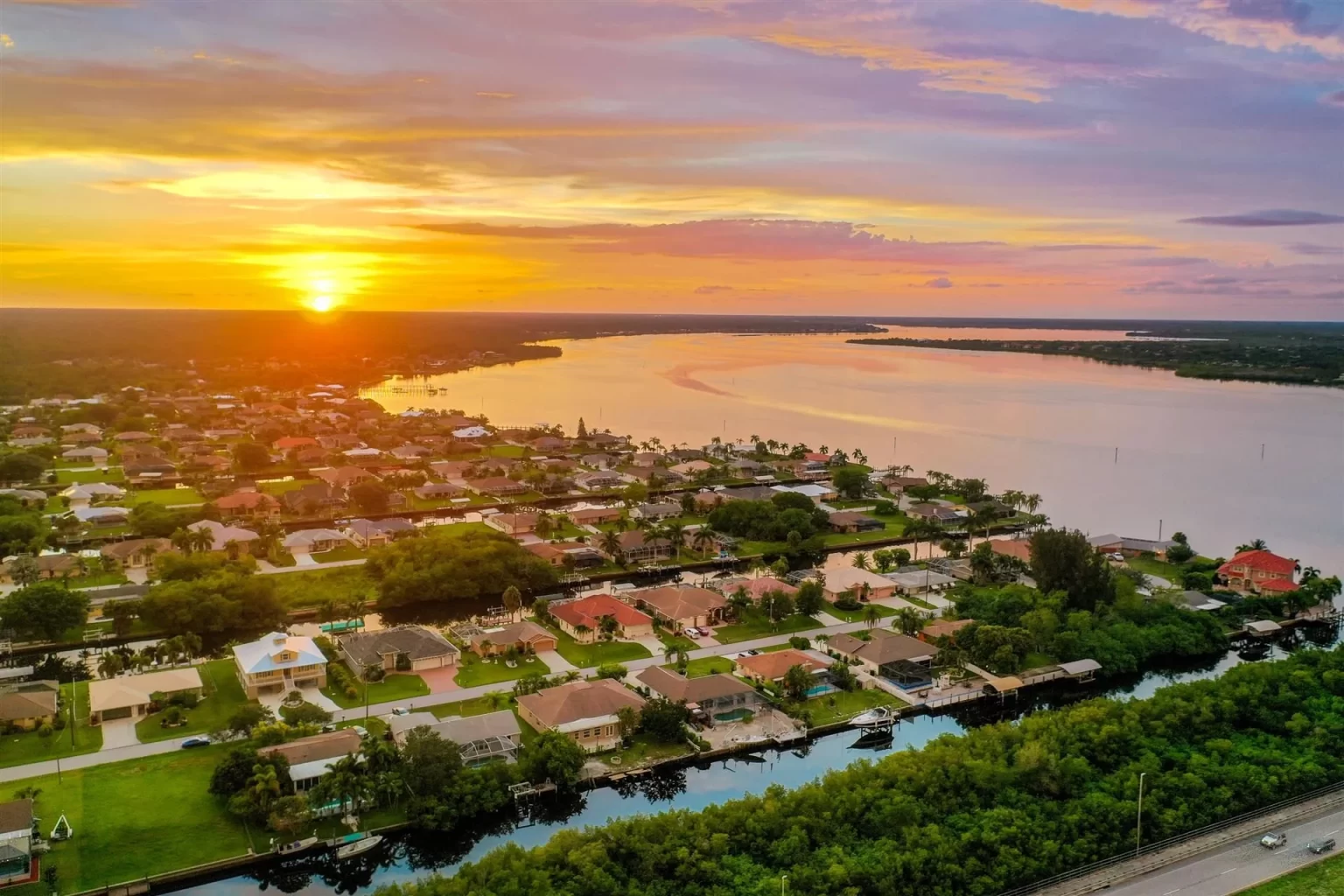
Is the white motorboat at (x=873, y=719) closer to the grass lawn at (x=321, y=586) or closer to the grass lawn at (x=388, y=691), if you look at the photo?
the grass lawn at (x=388, y=691)

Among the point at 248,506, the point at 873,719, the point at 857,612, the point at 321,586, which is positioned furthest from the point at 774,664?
the point at 248,506

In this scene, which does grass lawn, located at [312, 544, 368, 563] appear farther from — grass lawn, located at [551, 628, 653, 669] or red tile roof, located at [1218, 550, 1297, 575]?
red tile roof, located at [1218, 550, 1297, 575]

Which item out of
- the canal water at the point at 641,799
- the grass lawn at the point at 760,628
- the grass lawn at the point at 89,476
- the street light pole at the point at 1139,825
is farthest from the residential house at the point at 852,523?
the grass lawn at the point at 89,476

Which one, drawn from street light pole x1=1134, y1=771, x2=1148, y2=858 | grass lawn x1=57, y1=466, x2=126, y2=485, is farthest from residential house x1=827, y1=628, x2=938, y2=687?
grass lawn x1=57, y1=466, x2=126, y2=485

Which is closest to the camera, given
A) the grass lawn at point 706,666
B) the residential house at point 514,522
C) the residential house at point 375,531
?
the grass lawn at point 706,666

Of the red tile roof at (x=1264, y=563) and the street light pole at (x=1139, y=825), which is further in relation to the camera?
the red tile roof at (x=1264, y=563)

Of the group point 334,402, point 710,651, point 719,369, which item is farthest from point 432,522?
point 719,369

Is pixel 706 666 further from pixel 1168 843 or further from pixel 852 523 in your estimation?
pixel 852 523
